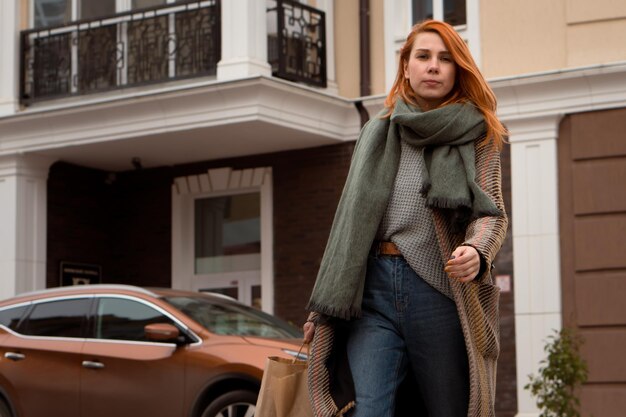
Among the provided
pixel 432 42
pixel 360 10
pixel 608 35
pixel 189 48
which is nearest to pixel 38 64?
pixel 189 48

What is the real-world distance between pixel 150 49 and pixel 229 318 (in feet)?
19.6

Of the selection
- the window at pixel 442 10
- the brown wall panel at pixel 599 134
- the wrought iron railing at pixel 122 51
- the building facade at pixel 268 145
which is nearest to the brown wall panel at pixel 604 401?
the building facade at pixel 268 145

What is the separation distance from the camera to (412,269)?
4.16 metres

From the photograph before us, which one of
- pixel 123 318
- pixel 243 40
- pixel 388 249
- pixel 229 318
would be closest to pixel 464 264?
pixel 388 249

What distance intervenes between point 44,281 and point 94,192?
170 centimetres

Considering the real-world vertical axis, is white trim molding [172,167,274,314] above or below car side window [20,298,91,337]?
above

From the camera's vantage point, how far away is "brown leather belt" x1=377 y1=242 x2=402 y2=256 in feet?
13.8

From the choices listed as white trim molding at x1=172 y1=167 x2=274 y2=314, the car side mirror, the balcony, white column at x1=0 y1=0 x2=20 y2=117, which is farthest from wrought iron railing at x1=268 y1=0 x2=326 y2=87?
the car side mirror

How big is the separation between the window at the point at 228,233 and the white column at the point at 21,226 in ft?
6.82

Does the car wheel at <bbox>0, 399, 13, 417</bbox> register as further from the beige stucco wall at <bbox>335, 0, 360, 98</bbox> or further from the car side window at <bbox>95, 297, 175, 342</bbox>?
the beige stucco wall at <bbox>335, 0, 360, 98</bbox>

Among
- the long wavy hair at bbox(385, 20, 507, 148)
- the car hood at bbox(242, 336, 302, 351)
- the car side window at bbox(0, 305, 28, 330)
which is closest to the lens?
the long wavy hair at bbox(385, 20, 507, 148)

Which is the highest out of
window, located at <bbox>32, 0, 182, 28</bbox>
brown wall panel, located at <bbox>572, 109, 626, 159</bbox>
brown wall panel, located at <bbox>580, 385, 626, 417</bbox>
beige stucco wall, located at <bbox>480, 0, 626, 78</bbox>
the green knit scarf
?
window, located at <bbox>32, 0, 182, 28</bbox>

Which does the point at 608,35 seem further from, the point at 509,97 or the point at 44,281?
the point at 44,281

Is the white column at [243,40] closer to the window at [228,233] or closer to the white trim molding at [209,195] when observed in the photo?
the white trim molding at [209,195]
